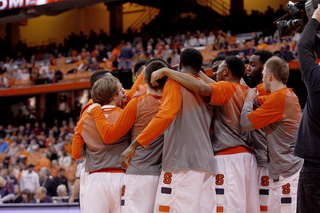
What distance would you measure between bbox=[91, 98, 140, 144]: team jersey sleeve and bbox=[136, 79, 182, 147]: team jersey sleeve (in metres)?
0.37

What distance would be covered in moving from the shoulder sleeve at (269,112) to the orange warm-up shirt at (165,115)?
75 cm

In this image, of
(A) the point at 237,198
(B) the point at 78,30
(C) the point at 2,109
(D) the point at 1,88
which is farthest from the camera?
(B) the point at 78,30

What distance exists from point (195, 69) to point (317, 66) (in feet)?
3.89

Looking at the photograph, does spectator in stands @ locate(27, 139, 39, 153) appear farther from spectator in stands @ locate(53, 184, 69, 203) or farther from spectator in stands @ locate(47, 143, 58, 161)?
spectator in stands @ locate(53, 184, 69, 203)

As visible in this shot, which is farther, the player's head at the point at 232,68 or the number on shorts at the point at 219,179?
the player's head at the point at 232,68

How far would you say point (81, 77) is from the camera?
54.1 feet

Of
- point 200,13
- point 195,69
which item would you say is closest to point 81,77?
point 200,13

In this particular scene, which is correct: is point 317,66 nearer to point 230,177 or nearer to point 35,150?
point 230,177

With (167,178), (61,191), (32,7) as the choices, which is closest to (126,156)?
(167,178)

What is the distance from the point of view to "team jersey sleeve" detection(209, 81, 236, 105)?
10.4 feet

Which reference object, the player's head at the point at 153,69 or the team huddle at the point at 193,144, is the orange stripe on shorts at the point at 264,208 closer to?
the team huddle at the point at 193,144

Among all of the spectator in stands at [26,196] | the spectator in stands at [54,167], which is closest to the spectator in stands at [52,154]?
the spectator in stands at [54,167]

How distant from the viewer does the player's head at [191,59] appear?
10.7 ft

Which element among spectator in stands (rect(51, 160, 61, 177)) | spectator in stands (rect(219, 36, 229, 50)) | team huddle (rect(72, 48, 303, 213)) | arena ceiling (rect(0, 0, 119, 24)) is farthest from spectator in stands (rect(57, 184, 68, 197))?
arena ceiling (rect(0, 0, 119, 24))
